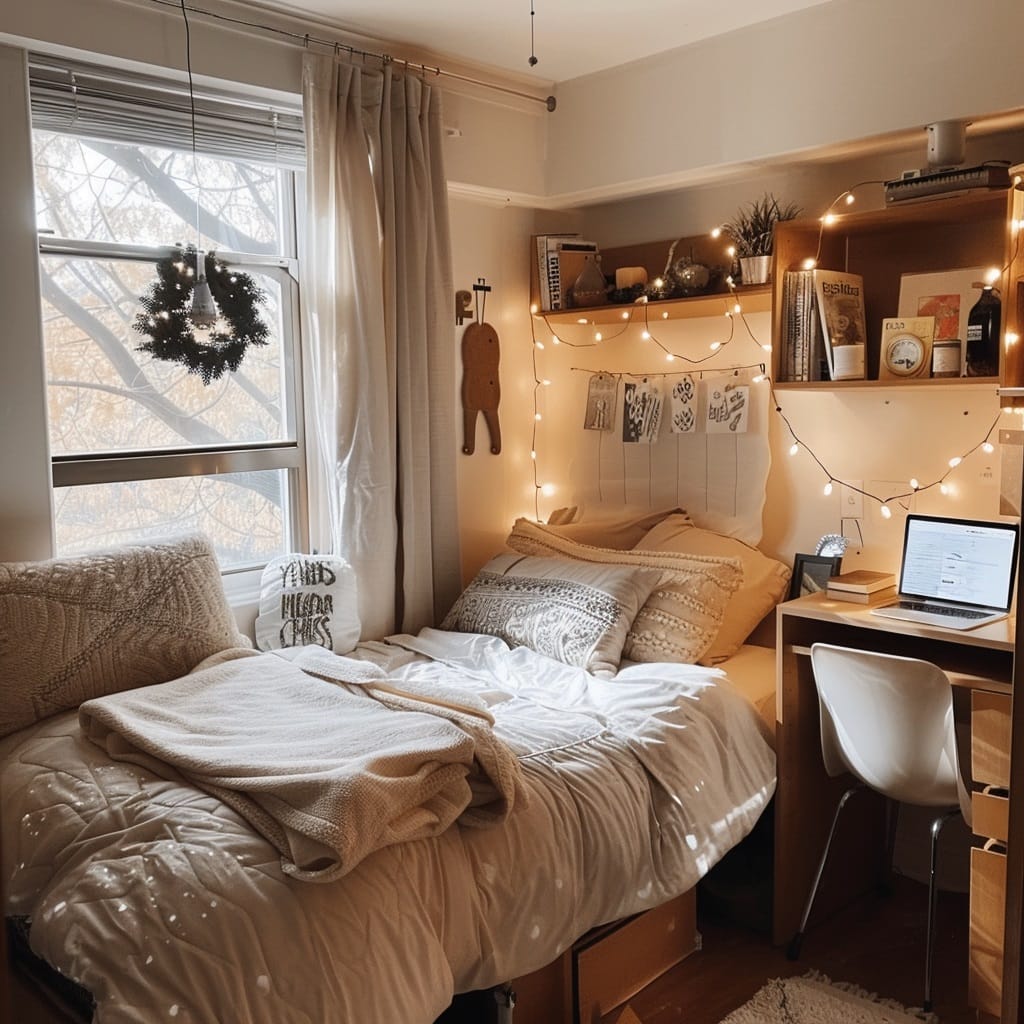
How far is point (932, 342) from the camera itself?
2678mm

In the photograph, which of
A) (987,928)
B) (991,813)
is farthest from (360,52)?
(987,928)

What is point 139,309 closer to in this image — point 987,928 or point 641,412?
point 641,412

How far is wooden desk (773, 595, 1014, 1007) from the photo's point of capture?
2.61 meters

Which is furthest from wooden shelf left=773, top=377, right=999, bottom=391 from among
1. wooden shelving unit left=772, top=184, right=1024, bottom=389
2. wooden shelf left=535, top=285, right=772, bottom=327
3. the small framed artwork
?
the small framed artwork

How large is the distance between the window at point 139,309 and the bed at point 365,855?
37 cm

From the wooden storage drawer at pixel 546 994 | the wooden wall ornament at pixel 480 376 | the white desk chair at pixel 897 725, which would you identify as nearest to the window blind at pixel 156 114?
the wooden wall ornament at pixel 480 376

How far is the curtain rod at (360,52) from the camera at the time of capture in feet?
8.79

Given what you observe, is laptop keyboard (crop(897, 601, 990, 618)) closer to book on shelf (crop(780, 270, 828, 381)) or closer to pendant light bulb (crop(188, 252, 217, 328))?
book on shelf (crop(780, 270, 828, 381))

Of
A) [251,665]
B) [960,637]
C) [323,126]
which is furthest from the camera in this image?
[323,126]

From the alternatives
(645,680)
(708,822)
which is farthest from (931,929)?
(645,680)

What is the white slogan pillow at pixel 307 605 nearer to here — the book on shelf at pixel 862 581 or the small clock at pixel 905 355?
the book on shelf at pixel 862 581

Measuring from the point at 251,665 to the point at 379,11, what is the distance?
5.93ft

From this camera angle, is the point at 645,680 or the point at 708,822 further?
the point at 645,680

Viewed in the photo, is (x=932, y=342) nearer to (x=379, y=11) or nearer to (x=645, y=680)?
(x=645, y=680)
